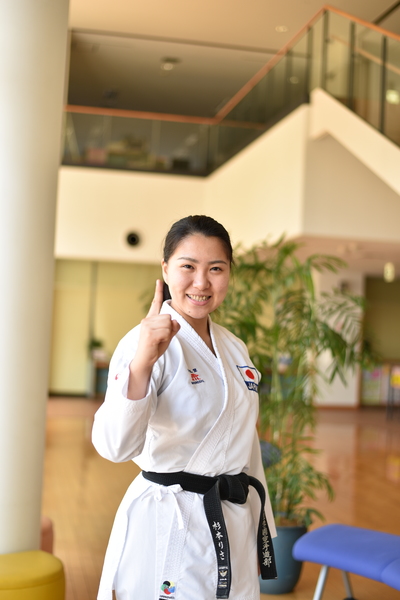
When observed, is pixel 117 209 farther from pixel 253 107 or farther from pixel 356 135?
pixel 356 135

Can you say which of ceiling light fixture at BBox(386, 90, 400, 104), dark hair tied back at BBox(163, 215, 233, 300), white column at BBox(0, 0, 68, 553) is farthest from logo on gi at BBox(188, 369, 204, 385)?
ceiling light fixture at BBox(386, 90, 400, 104)

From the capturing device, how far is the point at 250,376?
1841 millimetres

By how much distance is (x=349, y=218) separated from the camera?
8.20 meters

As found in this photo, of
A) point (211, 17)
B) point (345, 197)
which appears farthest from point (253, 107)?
point (345, 197)

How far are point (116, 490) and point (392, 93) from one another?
4.69 metres

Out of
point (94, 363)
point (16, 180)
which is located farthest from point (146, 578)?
point (94, 363)

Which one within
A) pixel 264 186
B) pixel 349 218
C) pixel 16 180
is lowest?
pixel 16 180

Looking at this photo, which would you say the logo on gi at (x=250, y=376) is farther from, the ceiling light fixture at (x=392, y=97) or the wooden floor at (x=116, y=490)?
the ceiling light fixture at (x=392, y=97)

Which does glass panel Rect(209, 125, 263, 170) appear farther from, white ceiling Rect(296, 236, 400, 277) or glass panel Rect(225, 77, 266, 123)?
white ceiling Rect(296, 236, 400, 277)

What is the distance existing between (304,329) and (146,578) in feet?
7.73

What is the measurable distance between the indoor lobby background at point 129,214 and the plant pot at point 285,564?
0.23 meters

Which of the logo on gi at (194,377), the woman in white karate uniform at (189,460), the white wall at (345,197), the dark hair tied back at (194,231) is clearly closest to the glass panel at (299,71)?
the white wall at (345,197)

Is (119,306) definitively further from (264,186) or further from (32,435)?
(32,435)

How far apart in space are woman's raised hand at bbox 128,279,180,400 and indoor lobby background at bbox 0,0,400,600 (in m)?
1.47
